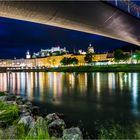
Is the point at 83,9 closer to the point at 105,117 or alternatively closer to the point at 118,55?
the point at 105,117

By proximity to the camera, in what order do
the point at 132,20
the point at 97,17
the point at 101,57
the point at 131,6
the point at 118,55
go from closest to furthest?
the point at 97,17 < the point at 131,6 < the point at 132,20 < the point at 118,55 < the point at 101,57

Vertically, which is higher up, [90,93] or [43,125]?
[43,125]

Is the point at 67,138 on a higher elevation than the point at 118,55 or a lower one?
lower

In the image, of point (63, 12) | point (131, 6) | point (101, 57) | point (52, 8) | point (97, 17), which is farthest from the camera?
point (101, 57)

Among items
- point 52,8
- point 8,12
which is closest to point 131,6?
point 52,8

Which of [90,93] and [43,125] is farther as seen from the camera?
[90,93]

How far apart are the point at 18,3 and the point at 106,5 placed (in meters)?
3.10

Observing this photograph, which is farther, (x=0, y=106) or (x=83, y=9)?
(x=0, y=106)

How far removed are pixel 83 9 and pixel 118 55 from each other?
11371cm

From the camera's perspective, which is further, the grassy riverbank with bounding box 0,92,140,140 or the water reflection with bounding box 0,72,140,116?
the water reflection with bounding box 0,72,140,116

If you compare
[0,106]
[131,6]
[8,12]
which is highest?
[131,6]

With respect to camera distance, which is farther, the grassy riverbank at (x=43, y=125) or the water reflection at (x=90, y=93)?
the water reflection at (x=90, y=93)

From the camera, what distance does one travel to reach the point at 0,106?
50.2 feet

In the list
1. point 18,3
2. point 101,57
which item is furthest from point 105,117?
point 101,57
